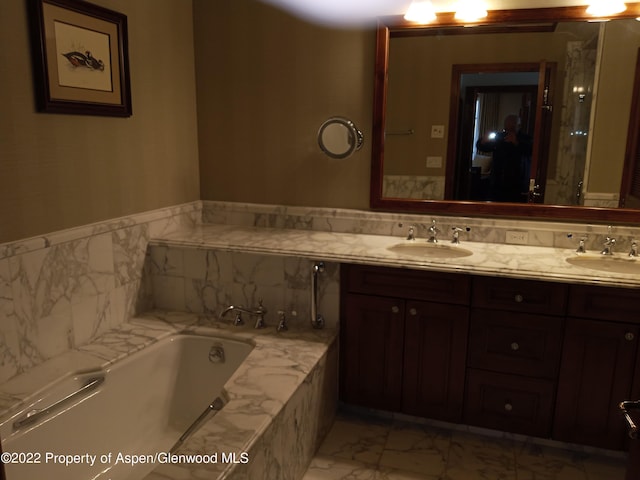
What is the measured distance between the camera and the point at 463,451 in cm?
234

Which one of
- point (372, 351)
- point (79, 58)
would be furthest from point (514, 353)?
point (79, 58)

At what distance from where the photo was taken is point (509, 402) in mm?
2301

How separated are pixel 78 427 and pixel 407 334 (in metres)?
1.46

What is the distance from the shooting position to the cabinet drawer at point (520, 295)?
215 centimetres

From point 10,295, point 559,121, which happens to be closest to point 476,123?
point 559,121

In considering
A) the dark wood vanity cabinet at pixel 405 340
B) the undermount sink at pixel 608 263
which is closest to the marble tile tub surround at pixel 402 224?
the undermount sink at pixel 608 263

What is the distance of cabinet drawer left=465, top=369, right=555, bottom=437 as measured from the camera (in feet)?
7.39

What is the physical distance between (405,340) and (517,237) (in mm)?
837

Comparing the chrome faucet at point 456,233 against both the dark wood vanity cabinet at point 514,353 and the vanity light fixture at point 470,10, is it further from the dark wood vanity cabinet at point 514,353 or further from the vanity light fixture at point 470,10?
the vanity light fixture at point 470,10

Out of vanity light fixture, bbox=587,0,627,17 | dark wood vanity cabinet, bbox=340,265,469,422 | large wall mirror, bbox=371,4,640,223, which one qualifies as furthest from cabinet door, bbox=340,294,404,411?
vanity light fixture, bbox=587,0,627,17

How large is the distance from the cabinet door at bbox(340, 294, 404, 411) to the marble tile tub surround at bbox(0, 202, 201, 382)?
3.78ft

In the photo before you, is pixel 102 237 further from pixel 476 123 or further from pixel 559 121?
pixel 559 121

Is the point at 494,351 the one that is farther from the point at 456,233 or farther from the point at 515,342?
the point at 456,233

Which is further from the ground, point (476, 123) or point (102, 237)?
point (476, 123)
